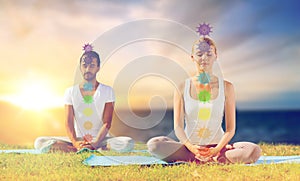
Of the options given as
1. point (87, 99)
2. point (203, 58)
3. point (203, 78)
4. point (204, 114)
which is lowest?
point (204, 114)

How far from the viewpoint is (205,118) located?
9.13 feet

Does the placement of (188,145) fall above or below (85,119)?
below

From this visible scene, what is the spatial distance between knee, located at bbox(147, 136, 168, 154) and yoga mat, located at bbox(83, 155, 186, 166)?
0.06 m

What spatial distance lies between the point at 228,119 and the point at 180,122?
0.27 meters

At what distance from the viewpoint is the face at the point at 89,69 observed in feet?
9.42

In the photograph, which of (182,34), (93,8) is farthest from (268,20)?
(93,8)

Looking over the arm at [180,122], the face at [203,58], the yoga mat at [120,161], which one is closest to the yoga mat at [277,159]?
the arm at [180,122]

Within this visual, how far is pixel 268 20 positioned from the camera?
2945 mm

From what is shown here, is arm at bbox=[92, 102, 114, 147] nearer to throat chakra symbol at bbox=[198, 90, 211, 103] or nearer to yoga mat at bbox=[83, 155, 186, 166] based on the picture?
yoga mat at bbox=[83, 155, 186, 166]

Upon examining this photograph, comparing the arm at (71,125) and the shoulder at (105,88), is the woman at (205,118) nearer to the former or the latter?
the shoulder at (105,88)

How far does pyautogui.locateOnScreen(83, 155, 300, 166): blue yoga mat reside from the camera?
9.09 ft

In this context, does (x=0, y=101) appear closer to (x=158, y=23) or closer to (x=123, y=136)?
(x=123, y=136)

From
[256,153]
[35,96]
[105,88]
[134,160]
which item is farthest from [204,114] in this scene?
[35,96]

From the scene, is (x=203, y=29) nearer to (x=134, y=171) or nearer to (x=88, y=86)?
(x=88, y=86)
